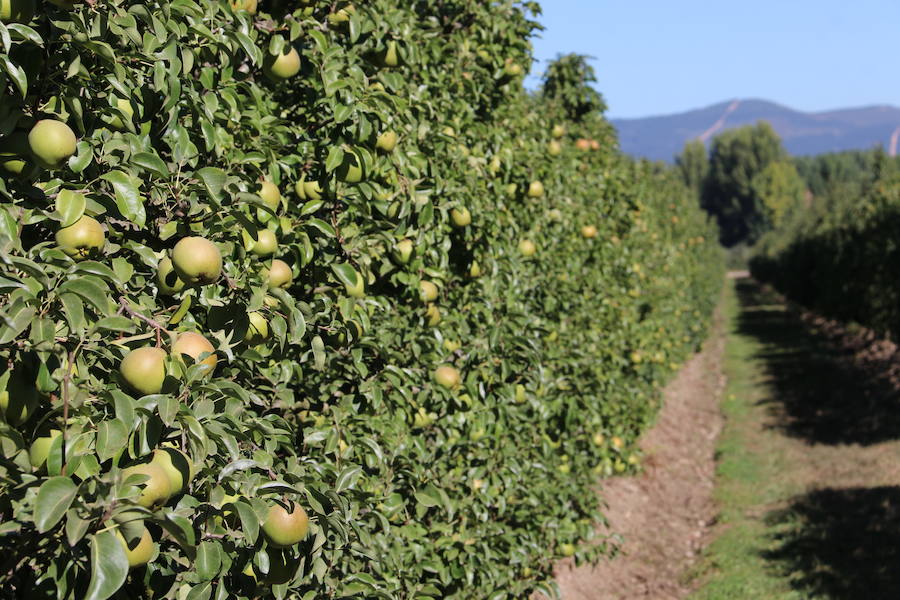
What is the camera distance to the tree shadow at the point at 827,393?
366 inches

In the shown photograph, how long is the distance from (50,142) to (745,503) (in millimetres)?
7097

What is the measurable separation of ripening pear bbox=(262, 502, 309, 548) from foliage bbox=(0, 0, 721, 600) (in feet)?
0.08

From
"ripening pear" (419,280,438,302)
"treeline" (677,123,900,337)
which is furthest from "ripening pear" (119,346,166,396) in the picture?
Answer: "treeline" (677,123,900,337)

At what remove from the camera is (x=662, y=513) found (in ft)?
22.8

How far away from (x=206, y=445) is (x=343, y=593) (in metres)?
0.78

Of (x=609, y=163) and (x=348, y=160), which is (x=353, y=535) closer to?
(x=348, y=160)

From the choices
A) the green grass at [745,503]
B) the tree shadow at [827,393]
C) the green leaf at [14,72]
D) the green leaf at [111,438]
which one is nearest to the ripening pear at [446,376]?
the green leaf at [111,438]

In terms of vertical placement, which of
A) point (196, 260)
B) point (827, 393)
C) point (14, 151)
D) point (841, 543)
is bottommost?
point (827, 393)

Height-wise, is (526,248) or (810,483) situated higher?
(526,248)

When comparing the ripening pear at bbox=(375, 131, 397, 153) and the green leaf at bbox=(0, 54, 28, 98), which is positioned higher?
the green leaf at bbox=(0, 54, 28, 98)

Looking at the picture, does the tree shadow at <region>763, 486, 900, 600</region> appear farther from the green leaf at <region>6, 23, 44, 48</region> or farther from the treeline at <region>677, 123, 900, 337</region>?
the treeline at <region>677, 123, 900, 337</region>

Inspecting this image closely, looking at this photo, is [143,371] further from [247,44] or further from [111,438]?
[247,44]

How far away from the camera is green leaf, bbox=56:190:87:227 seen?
4.63 ft

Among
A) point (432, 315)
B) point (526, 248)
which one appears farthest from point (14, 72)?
point (526, 248)
